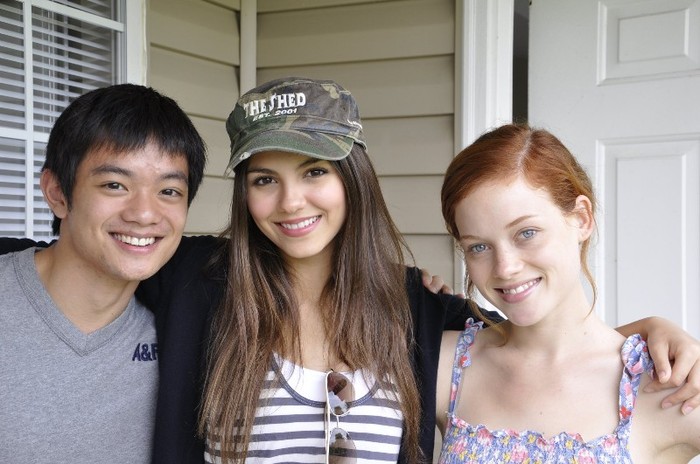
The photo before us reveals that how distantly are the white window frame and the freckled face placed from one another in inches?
57.4

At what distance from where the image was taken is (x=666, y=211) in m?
2.52

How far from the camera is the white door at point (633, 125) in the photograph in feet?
8.11

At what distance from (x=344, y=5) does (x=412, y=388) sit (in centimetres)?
174

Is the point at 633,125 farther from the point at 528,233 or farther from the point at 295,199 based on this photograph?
the point at 295,199

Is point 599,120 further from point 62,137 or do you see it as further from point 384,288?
point 62,137

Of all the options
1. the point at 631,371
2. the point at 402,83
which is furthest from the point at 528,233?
the point at 402,83

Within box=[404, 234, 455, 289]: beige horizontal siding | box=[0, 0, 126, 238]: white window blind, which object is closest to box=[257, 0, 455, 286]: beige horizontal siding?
box=[404, 234, 455, 289]: beige horizontal siding

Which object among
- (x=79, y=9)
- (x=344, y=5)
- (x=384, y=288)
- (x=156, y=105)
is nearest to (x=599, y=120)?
(x=344, y=5)

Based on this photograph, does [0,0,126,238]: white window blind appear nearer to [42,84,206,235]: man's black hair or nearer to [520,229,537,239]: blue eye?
[42,84,206,235]: man's black hair

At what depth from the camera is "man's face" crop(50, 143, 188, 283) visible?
62.2 inches

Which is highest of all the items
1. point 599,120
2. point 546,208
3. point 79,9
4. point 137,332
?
point 79,9

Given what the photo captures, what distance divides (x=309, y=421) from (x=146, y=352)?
0.43m

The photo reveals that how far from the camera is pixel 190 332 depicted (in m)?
1.70

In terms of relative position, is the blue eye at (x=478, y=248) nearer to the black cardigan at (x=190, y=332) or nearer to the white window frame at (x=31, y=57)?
the black cardigan at (x=190, y=332)
